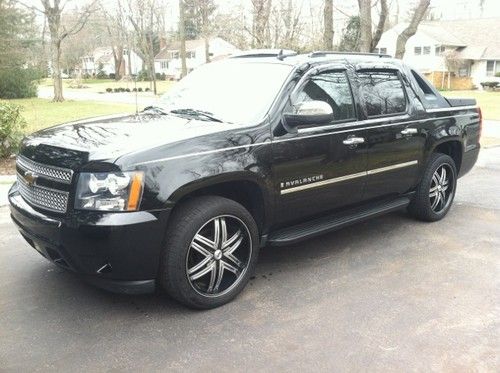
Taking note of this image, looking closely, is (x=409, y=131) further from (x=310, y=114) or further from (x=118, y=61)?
(x=118, y=61)

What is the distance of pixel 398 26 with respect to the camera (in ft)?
162

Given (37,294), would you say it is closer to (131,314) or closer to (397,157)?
(131,314)

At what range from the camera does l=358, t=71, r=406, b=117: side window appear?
495 cm

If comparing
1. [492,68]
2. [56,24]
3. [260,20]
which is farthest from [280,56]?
[492,68]

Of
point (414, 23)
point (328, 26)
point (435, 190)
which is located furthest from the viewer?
point (328, 26)

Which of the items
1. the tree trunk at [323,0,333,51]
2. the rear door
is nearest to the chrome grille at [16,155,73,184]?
the rear door

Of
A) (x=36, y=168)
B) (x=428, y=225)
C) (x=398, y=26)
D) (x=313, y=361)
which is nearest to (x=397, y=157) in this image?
(x=428, y=225)

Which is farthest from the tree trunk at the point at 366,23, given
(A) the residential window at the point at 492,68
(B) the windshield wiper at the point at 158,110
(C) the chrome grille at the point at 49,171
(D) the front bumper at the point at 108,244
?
(A) the residential window at the point at 492,68

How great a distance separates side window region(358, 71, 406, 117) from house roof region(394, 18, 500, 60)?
45.9 m

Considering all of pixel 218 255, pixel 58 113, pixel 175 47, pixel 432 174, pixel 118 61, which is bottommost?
pixel 218 255

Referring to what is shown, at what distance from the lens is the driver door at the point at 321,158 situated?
418 cm

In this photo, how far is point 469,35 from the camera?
165 feet

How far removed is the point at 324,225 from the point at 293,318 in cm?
112

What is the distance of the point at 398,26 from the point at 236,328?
166ft
